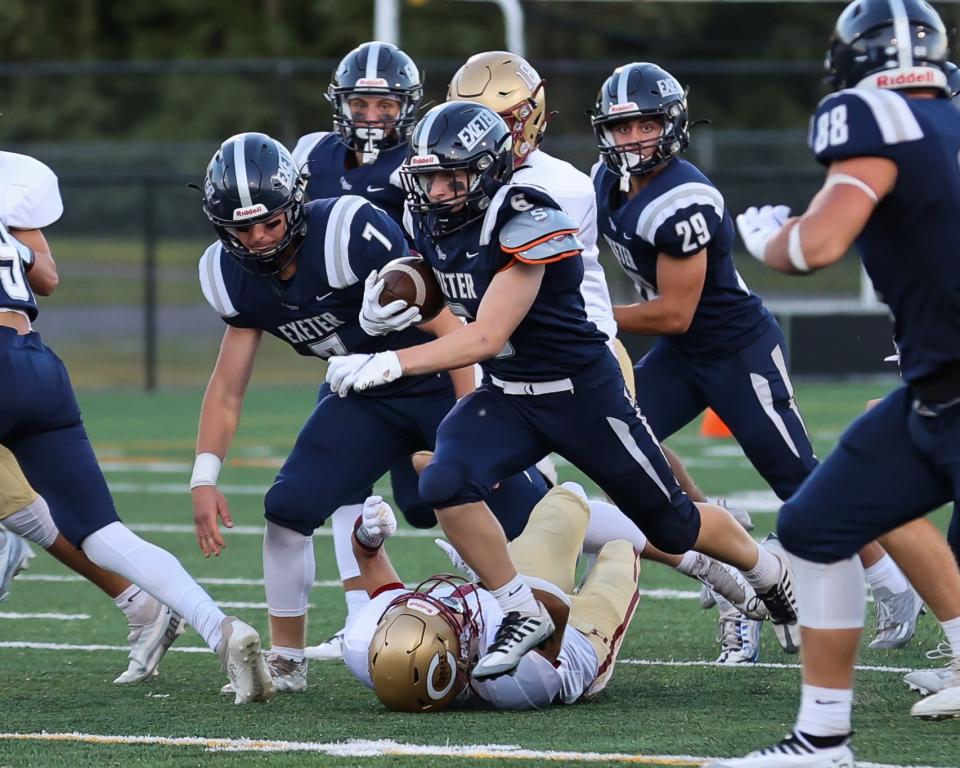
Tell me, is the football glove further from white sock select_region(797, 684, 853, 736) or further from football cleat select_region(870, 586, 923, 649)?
football cleat select_region(870, 586, 923, 649)

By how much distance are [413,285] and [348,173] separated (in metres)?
1.66

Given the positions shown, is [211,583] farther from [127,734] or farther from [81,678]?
[127,734]

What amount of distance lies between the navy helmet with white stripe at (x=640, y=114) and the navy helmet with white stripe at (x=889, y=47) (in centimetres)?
155

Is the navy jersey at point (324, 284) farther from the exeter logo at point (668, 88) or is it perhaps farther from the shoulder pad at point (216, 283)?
the exeter logo at point (668, 88)

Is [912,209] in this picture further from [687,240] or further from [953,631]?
[687,240]

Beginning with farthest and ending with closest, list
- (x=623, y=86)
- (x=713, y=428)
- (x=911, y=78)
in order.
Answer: (x=713, y=428) → (x=623, y=86) → (x=911, y=78)

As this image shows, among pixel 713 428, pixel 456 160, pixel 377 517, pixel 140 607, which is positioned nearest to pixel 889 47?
pixel 456 160

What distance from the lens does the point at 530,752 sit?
141 inches

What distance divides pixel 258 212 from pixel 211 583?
7.91ft

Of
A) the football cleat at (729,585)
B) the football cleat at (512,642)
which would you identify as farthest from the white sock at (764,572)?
the football cleat at (512,642)

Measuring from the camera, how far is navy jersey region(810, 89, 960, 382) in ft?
10.3

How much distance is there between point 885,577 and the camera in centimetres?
495

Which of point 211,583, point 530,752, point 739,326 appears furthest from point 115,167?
point 530,752

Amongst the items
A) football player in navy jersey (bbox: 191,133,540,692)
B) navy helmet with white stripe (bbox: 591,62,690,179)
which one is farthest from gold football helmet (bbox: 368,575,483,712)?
navy helmet with white stripe (bbox: 591,62,690,179)
